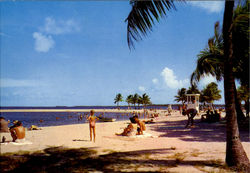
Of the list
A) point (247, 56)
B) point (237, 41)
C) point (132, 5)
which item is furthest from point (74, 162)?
point (247, 56)

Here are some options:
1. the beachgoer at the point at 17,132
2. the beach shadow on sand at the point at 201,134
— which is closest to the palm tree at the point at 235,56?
the beach shadow on sand at the point at 201,134

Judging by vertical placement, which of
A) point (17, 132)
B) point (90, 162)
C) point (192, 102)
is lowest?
point (90, 162)

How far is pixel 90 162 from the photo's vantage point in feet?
18.6

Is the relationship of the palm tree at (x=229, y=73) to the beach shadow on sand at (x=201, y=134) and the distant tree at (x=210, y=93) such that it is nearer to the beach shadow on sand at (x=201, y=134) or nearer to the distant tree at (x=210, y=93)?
the beach shadow on sand at (x=201, y=134)

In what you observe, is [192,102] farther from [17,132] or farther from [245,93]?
[17,132]

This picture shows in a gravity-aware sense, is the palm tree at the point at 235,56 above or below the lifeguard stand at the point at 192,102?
above

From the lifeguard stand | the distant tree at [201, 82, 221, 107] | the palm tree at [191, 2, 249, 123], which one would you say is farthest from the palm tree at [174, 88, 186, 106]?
the palm tree at [191, 2, 249, 123]

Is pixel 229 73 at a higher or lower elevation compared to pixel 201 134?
higher

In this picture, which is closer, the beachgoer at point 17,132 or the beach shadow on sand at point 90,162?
the beach shadow on sand at point 90,162

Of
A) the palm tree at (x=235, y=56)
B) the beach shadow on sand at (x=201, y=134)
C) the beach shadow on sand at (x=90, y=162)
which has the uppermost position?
the palm tree at (x=235, y=56)

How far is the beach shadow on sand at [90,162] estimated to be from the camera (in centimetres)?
511

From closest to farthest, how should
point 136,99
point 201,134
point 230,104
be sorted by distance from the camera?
A: point 230,104
point 201,134
point 136,99

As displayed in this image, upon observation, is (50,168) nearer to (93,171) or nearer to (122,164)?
(93,171)

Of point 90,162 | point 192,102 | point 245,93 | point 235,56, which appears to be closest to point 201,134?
point 235,56
